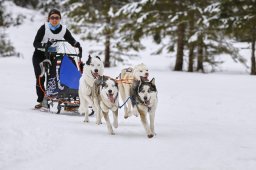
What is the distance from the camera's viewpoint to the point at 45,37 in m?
8.44

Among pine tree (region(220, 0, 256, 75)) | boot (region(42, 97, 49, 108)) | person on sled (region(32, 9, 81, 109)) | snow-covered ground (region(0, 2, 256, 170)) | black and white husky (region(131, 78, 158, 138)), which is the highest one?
pine tree (region(220, 0, 256, 75))

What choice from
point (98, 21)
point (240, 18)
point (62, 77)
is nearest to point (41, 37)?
point (62, 77)

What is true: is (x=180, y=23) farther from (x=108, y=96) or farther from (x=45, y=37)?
(x=108, y=96)

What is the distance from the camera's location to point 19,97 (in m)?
11.0

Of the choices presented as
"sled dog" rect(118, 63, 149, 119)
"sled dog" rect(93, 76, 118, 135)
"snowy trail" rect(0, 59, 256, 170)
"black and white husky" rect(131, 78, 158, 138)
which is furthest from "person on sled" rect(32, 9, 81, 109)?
"black and white husky" rect(131, 78, 158, 138)

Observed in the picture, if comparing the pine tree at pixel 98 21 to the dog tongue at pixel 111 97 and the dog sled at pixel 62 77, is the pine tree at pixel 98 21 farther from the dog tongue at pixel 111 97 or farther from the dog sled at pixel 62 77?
the dog tongue at pixel 111 97

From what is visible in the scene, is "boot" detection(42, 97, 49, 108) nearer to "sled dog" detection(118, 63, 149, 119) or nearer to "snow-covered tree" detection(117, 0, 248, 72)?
"sled dog" detection(118, 63, 149, 119)

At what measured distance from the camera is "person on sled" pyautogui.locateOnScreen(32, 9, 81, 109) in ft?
27.0

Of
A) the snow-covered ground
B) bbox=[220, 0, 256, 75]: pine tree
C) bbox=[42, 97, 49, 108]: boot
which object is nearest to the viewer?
the snow-covered ground

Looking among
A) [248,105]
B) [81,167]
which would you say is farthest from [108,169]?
[248,105]

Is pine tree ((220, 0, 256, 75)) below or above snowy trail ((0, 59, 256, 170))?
above

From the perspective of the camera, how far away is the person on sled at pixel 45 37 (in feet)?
27.0

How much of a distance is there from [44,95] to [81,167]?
4.51 metres

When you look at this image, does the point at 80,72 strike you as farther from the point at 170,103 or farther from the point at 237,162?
the point at 237,162
